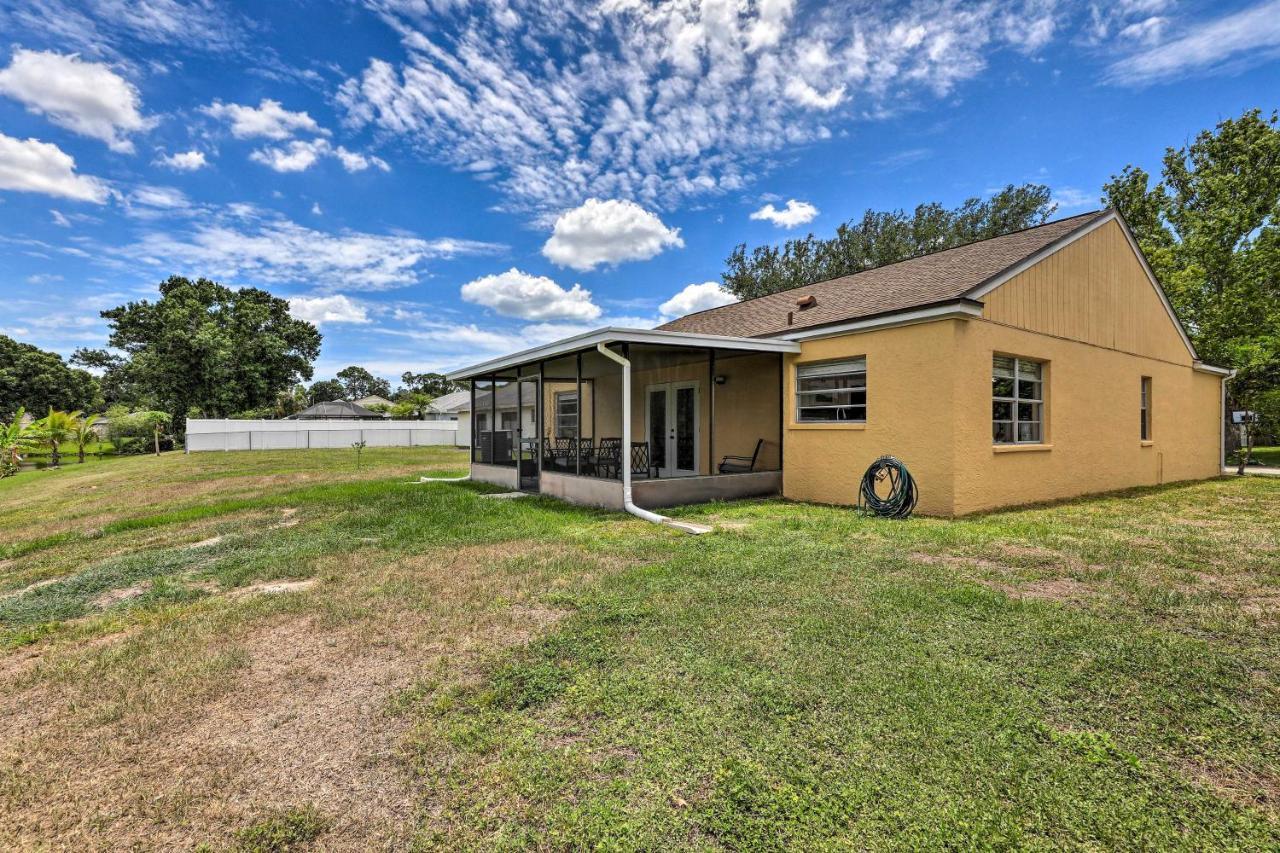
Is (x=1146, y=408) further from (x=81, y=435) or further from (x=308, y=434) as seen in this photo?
(x=81, y=435)

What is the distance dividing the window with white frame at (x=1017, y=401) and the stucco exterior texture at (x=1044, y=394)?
0.16m

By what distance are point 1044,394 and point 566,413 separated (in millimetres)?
10854

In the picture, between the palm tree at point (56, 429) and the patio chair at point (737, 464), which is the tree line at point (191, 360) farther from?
the patio chair at point (737, 464)

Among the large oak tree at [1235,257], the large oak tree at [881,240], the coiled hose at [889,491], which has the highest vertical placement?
the large oak tree at [881,240]

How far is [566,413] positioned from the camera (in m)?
15.2

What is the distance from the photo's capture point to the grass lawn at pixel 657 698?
75.2 inches

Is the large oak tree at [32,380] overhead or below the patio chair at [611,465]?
overhead

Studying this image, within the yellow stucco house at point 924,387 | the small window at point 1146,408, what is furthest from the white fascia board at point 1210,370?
the small window at point 1146,408

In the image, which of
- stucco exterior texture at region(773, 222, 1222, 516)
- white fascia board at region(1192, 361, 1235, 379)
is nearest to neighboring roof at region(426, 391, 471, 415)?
stucco exterior texture at region(773, 222, 1222, 516)

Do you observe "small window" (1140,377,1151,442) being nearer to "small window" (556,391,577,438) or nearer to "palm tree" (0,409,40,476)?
"small window" (556,391,577,438)

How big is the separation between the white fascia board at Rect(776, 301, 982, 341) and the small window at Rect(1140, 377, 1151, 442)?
750 cm

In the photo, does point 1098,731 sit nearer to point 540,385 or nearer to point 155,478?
point 540,385

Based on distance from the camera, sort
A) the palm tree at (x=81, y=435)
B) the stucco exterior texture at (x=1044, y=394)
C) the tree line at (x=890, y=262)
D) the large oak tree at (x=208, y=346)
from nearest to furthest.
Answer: the stucco exterior texture at (x=1044, y=394) → the tree line at (x=890, y=262) → the palm tree at (x=81, y=435) → the large oak tree at (x=208, y=346)

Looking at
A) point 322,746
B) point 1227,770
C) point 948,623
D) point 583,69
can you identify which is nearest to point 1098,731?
point 1227,770
